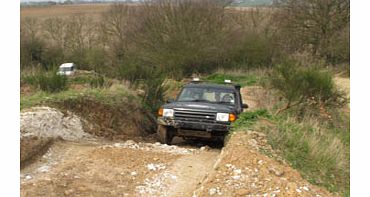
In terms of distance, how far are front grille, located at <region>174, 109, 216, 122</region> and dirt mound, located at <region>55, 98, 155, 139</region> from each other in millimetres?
2643

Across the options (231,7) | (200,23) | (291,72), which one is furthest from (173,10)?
(291,72)

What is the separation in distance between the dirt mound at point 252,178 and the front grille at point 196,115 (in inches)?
101

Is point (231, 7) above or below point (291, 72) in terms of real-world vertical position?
above

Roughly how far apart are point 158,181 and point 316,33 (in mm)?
24725

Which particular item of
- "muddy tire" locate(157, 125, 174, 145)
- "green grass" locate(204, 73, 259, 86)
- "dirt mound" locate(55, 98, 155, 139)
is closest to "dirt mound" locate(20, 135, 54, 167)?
"dirt mound" locate(55, 98, 155, 139)

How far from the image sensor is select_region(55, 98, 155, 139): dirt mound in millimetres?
12305

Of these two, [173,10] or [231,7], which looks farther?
[231,7]

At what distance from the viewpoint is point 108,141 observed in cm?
1170

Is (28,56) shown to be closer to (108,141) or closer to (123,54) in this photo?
(123,54)

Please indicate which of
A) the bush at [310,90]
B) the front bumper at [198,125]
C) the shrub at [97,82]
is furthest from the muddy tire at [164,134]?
the shrub at [97,82]

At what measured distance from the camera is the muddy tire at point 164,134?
11.0 meters

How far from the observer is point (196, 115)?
10.6 m

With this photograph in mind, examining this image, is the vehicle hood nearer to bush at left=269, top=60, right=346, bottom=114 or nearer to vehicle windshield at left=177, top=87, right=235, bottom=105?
vehicle windshield at left=177, top=87, right=235, bottom=105

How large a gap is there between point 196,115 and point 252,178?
3808mm
